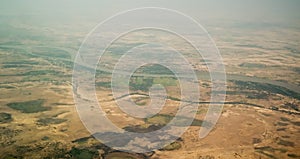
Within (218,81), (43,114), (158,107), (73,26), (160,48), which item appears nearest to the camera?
(43,114)

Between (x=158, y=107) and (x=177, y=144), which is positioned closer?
(x=177, y=144)

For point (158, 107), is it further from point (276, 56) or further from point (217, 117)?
point (276, 56)

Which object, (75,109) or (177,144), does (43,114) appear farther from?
(177,144)

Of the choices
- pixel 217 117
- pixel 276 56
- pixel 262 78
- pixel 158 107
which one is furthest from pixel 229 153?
pixel 276 56

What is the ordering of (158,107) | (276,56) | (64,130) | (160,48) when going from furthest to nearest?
(160,48) < (276,56) < (158,107) < (64,130)

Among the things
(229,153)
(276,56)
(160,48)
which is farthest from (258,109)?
(160,48)

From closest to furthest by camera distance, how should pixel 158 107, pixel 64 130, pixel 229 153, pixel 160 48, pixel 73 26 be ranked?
pixel 229 153
pixel 64 130
pixel 158 107
pixel 160 48
pixel 73 26
